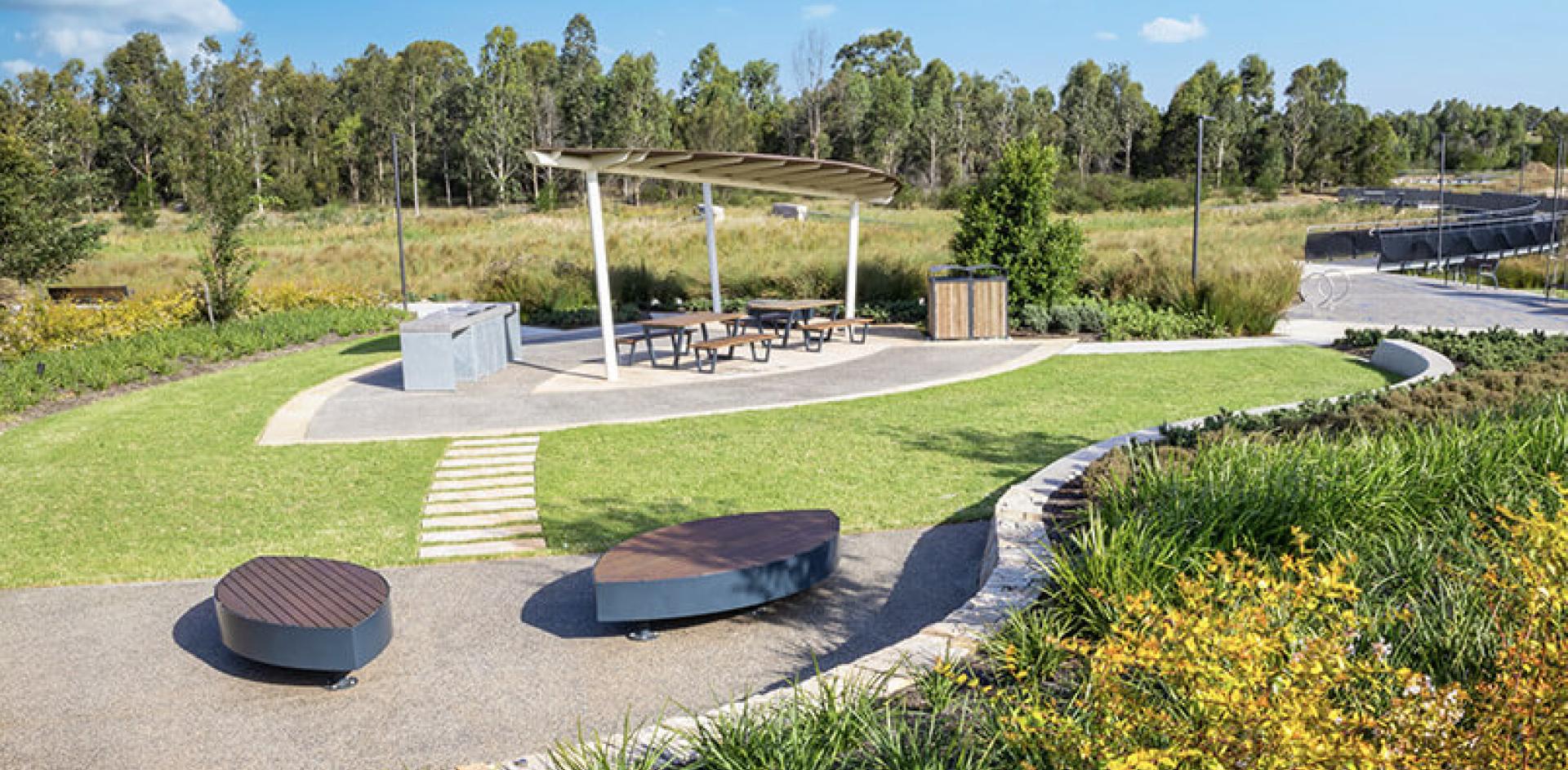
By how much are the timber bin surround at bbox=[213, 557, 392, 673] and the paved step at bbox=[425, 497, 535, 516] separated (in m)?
2.11

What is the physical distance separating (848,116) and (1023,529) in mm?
66794

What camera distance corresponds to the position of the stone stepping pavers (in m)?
7.31

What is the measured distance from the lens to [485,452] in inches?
388

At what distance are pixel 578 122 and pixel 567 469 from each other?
223ft

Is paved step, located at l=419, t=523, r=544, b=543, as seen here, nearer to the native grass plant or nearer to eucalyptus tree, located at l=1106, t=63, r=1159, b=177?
the native grass plant

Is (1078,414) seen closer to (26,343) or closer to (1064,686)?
(1064,686)

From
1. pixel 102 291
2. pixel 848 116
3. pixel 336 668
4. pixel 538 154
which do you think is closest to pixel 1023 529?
pixel 336 668

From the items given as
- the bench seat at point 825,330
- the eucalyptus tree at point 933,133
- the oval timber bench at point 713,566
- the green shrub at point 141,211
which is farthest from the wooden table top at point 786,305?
the eucalyptus tree at point 933,133

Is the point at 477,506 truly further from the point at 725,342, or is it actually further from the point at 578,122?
the point at 578,122

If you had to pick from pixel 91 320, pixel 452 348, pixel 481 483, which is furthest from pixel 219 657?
pixel 91 320

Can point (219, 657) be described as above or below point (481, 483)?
below

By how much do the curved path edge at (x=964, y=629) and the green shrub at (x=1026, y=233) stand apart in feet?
35.2

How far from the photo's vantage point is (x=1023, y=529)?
6145mm

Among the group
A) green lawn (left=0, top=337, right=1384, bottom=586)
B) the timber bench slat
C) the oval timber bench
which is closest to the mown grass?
green lawn (left=0, top=337, right=1384, bottom=586)
